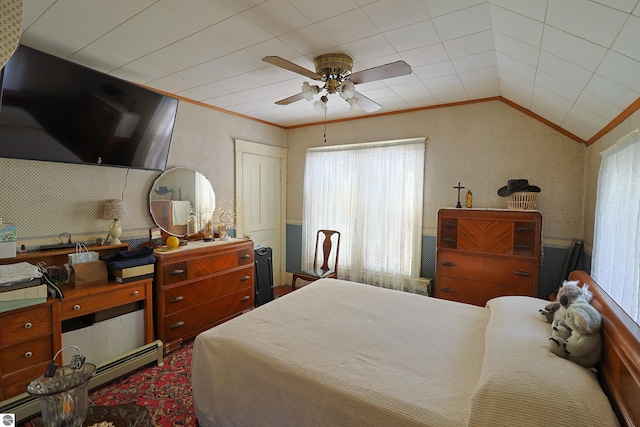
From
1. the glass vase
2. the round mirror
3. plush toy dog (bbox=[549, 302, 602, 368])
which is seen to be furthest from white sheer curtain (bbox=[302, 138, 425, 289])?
the glass vase

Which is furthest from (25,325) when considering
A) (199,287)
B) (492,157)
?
(492,157)

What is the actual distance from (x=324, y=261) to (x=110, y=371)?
106 inches

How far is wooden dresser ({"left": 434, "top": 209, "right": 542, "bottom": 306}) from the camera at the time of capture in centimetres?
296

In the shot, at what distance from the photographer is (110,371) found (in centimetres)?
240

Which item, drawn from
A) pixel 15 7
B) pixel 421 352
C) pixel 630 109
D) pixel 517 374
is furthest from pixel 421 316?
pixel 15 7

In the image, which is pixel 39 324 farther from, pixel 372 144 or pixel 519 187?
pixel 519 187

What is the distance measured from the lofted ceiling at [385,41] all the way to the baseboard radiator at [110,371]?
2.44 m

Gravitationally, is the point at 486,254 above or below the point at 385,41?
below

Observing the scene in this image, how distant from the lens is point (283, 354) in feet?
5.30

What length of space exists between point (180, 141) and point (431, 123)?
310cm

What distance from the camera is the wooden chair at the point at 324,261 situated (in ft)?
13.4

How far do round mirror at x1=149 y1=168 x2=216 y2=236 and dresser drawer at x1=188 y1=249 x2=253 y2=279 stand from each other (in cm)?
58

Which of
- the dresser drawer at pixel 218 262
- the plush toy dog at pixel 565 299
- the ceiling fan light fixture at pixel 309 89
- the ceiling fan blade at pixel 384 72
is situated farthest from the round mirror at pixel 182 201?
the plush toy dog at pixel 565 299

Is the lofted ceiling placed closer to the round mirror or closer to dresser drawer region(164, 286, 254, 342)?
the round mirror
